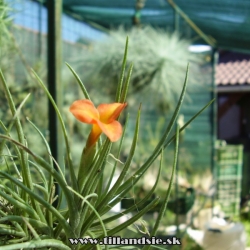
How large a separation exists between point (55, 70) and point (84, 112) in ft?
2.11

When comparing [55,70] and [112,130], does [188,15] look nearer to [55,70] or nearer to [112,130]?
[55,70]

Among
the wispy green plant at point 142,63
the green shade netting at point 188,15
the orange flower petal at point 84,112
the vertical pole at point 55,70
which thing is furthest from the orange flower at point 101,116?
the green shade netting at point 188,15

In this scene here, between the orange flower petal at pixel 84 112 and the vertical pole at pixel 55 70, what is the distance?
24.2 inches

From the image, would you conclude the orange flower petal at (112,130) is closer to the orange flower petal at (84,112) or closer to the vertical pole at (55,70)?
the orange flower petal at (84,112)

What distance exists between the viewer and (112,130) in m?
0.32

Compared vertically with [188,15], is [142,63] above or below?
below

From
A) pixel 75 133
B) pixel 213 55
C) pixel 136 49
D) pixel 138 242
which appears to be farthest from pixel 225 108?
pixel 138 242

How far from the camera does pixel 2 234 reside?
0.37 m

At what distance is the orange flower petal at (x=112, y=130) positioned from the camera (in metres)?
0.31

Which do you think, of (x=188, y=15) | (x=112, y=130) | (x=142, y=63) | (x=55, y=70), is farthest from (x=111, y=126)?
(x=188, y=15)

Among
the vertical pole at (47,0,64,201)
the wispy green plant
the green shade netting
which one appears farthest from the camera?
the green shade netting

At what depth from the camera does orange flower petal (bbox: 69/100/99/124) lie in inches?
12.7

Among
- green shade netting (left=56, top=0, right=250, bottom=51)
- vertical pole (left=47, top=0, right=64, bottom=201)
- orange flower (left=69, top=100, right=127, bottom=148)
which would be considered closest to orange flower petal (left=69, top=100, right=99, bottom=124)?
orange flower (left=69, top=100, right=127, bottom=148)

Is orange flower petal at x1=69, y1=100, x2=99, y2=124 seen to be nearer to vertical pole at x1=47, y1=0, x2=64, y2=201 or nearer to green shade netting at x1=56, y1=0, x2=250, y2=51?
vertical pole at x1=47, y1=0, x2=64, y2=201
